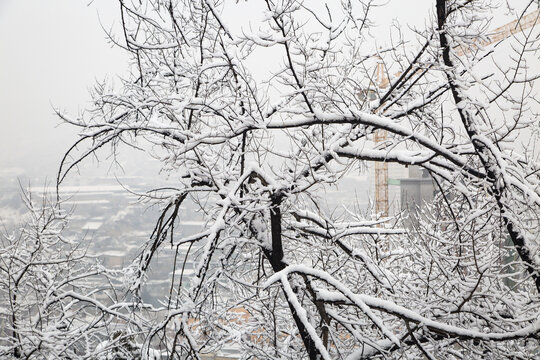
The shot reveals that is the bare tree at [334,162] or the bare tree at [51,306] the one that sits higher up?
the bare tree at [334,162]

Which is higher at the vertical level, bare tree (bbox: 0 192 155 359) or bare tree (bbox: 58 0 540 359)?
bare tree (bbox: 58 0 540 359)

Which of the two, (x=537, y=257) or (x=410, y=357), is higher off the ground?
(x=537, y=257)

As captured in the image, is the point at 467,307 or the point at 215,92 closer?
the point at 467,307

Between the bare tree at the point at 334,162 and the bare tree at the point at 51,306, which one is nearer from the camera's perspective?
the bare tree at the point at 334,162

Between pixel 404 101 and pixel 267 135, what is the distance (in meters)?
2.15

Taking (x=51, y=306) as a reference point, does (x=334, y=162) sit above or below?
above

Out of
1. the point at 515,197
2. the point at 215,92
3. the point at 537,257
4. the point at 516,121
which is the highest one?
the point at 215,92

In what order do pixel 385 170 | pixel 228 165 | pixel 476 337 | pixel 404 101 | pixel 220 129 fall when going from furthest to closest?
1. pixel 385 170
2. pixel 404 101
3. pixel 228 165
4. pixel 220 129
5. pixel 476 337

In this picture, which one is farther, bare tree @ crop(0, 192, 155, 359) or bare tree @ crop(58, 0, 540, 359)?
bare tree @ crop(0, 192, 155, 359)

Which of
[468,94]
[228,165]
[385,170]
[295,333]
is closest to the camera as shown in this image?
[468,94]

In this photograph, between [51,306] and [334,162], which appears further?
[51,306]

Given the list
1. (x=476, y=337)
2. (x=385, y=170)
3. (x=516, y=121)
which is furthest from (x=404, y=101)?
(x=385, y=170)

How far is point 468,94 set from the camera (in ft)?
12.1

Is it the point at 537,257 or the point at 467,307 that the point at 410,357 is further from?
the point at 537,257
